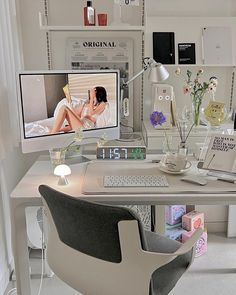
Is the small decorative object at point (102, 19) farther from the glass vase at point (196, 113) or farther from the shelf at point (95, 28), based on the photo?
the glass vase at point (196, 113)

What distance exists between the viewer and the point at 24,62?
2.44 metres

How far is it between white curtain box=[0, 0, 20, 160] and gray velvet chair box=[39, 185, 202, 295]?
761 mm

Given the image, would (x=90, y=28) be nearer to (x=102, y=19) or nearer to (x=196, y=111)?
(x=102, y=19)

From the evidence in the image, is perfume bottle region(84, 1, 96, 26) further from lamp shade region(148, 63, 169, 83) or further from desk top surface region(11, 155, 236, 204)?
desk top surface region(11, 155, 236, 204)

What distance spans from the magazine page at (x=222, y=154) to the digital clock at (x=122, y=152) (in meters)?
0.37

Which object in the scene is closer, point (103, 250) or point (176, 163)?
point (103, 250)

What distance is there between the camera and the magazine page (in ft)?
5.08

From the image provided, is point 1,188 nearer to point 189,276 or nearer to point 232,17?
point 189,276

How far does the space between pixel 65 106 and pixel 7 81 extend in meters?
0.37

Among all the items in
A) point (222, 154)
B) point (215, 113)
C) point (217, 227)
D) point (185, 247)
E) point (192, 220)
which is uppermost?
point (215, 113)

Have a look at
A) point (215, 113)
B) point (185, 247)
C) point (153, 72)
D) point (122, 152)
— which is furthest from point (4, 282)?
point (215, 113)

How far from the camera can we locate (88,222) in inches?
44.2

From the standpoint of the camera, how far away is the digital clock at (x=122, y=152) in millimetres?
1835

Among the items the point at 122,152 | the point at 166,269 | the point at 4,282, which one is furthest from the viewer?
the point at 4,282
